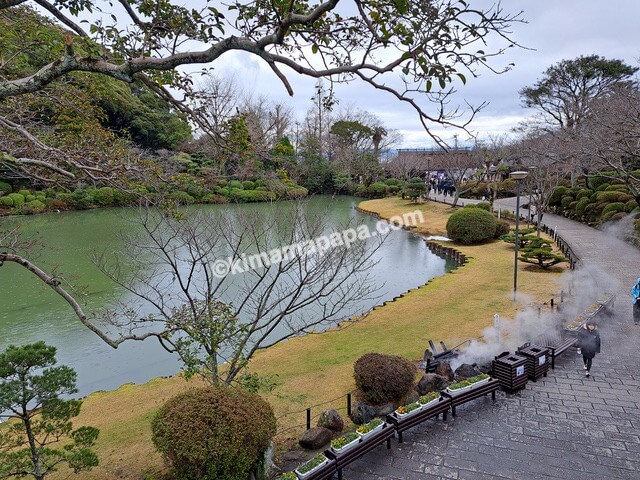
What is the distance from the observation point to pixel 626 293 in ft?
37.2

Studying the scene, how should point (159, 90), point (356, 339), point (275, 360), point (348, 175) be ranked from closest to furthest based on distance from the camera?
→ point (159, 90), point (275, 360), point (356, 339), point (348, 175)

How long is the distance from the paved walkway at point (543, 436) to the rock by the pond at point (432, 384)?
64cm

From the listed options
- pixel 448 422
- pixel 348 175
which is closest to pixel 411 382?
pixel 448 422

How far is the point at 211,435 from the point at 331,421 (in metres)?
2.14

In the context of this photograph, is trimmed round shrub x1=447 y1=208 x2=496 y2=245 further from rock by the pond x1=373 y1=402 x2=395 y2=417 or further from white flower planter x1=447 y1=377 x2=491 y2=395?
rock by the pond x1=373 y1=402 x2=395 y2=417

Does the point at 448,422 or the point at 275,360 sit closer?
the point at 448,422

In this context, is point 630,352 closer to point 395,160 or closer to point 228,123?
point 228,123

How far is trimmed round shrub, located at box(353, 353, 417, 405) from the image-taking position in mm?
6816

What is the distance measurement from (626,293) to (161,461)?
40.2ft

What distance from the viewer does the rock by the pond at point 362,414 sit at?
21.3 feet

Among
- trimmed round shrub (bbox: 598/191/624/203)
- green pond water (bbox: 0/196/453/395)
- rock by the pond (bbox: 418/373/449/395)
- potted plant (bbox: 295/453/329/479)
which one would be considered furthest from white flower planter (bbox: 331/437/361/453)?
trimmed round shrub (bbox: 598/191/624/203)

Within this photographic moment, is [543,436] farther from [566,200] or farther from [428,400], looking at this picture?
[566,200]

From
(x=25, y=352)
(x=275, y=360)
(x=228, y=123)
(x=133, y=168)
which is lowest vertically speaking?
(x=275, y=360)

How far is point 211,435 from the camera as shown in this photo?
15.5 feet
